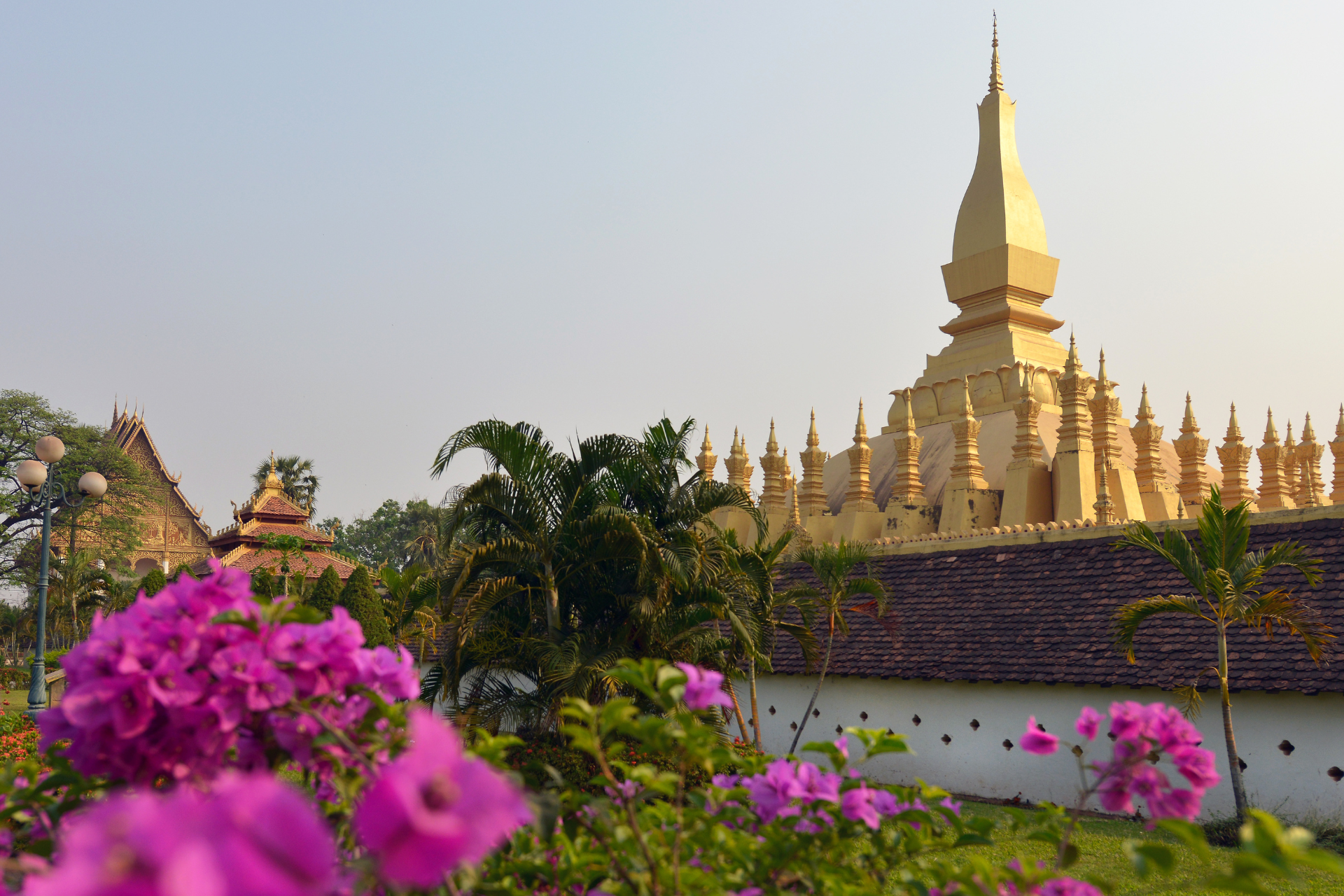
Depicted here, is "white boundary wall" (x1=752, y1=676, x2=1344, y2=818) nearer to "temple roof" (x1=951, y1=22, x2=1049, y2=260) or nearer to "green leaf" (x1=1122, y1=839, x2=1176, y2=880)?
"green leaf" (x1=1122, y1=839, x2=1176, y2=880)

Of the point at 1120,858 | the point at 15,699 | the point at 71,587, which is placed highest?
the point at 71,587

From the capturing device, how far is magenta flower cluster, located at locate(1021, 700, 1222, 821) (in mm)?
2787

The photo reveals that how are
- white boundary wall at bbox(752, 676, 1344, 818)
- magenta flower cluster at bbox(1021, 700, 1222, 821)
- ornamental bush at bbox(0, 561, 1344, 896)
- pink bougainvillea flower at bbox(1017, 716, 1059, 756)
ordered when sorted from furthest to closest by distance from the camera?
white boundary wall at bbox(752, 676, 1344, 818), pink bougainvillea flower at bbox(1017, 716, 1059, 756), magenta flower cluster at bbox(1021, 700, 1222, 821), ornamental bush at bbox(0, 561, 1344, 896)

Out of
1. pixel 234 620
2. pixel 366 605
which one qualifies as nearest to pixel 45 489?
pixel 366 605

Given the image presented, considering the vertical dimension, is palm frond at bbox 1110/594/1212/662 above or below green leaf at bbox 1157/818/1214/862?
above

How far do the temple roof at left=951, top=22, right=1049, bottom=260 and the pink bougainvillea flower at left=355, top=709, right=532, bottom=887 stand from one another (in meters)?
25.8

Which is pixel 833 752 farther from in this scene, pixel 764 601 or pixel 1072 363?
pixel 1072 363

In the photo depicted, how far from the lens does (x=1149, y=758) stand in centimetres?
302

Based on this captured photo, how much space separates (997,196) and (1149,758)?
24.8 meters

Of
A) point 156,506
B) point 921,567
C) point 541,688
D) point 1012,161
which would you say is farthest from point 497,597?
point 156,506

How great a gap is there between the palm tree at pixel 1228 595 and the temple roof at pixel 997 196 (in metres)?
16.4

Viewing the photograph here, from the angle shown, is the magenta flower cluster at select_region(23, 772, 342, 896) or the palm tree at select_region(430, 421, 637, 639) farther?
the palm tree at select_region(430, 421, 637, 639)

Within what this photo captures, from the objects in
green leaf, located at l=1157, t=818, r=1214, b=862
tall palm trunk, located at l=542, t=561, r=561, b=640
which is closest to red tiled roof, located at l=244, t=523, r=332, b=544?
tall palm trunk, located at l=542, t=561, r=561, b=640

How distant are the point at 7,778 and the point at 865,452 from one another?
1979 cm
